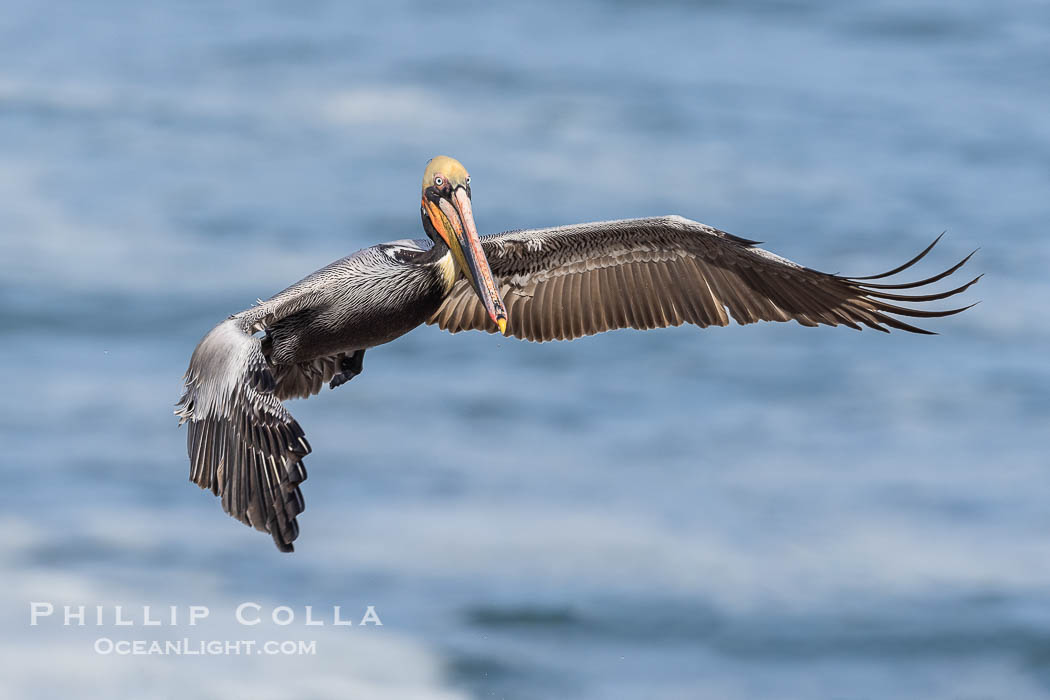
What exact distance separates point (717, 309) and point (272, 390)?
5.09 meters

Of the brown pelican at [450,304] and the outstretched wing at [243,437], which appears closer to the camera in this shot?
the outstretched wing at [243,437]

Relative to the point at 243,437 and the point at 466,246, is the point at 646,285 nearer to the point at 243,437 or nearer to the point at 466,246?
the point at 466,246

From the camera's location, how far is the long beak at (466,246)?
41.1ft

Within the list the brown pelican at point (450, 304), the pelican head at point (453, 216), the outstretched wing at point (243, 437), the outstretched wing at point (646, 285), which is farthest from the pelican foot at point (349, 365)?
the outstretched wing at point (243, 437)

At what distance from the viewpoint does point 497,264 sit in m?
14.7

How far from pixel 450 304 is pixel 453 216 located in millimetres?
2282

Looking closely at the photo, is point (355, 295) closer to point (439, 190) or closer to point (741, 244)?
point (439, 190)

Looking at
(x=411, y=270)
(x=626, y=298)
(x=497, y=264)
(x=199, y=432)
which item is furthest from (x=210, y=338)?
(x=626, y=298)

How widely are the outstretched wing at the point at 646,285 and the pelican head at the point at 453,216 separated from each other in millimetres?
1303

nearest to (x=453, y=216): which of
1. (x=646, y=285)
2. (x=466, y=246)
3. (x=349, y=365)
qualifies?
(x=466, y=246)

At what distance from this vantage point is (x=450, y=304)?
15031mm


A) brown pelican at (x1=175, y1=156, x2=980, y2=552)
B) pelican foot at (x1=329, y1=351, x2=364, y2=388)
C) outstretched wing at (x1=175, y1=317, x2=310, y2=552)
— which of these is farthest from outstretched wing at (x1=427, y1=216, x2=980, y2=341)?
outstretched wing at (x1=175, y1=317, x2=310, y2=552)

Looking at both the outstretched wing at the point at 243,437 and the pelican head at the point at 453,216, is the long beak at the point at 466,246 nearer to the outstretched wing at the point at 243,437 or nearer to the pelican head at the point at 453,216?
the pelican head at the point at 453,216

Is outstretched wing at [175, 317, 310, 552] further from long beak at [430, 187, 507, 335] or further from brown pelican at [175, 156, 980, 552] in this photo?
long beak at [430, 187, 507, 335]
